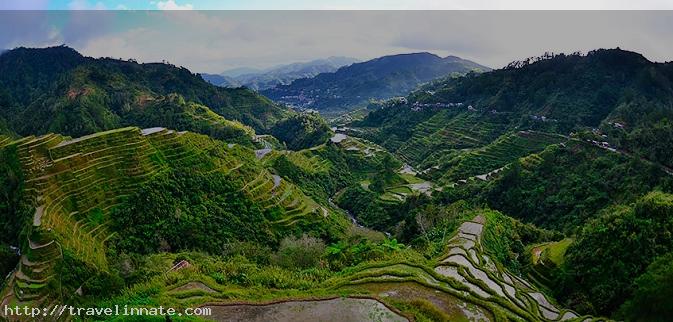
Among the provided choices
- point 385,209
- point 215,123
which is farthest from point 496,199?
point 215,123

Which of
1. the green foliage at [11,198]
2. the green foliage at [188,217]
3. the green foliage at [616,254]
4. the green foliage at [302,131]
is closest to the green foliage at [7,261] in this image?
the green foliage at [11,198]

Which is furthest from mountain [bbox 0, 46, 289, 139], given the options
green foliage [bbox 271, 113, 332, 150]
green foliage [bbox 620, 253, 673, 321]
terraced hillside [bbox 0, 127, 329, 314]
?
green foliage [bbox 620, 253, 673, 321]

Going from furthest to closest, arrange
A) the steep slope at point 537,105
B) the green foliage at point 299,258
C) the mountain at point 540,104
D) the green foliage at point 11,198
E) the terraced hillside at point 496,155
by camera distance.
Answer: the mountain at point 540,104, the steep slope at point 537,105, the terraced hillside at point 496,155, the green foliage at point 11,198, the green foliage at point 299,258

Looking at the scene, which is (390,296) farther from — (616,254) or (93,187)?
(93,187)

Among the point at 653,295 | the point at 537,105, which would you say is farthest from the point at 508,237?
the point at 537,105

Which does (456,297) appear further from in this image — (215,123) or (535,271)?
(215,123)

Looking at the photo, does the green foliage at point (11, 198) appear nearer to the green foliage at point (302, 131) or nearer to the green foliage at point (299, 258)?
the green foliage at point (299, 258)
